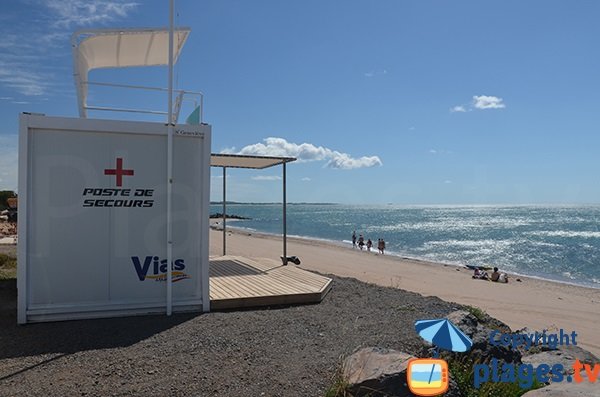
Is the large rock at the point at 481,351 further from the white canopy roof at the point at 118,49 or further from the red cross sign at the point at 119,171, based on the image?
the white canopy roof at the point at 118,49

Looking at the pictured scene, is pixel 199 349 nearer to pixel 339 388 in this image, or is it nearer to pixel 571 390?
pixel 339 388

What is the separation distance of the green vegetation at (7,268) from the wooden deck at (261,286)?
14.1ft

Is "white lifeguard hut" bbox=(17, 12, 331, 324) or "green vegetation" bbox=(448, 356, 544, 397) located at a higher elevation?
"white lifeguard hut" bbox=(17, 12, 331, 324)

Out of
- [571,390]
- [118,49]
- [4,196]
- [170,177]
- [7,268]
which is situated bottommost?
[571,390]

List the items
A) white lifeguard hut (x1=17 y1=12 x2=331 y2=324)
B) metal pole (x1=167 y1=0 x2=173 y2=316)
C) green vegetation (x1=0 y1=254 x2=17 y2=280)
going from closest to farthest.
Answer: white lifeguard hut (x1=17 y1=12 x2=331 y2=324)
metal pole (x1=167 y1=0 x2=173 y2=316)
green vegetation (x1=0 y1=254 x2=17 y2=280)

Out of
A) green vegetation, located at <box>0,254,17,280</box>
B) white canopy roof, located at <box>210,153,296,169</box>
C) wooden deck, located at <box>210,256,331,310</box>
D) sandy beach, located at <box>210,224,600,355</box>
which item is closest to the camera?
wooden deck, located at <box>210,256,331,310</box>

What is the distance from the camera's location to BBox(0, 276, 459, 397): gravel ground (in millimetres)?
4539

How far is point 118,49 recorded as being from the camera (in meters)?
8.65

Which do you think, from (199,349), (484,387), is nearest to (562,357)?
(484,387)

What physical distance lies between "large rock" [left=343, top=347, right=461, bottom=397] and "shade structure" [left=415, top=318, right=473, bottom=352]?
0.32 meters

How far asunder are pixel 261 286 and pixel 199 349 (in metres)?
3.21

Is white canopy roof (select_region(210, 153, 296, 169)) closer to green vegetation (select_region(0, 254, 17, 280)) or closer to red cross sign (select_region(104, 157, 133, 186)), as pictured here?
red cross sign (select_region(104, 157, 133, 186))

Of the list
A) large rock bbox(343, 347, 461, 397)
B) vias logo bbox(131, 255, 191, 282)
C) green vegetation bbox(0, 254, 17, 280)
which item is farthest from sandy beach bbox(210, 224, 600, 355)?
green vegetation bbox(0, 254, 17, 280)

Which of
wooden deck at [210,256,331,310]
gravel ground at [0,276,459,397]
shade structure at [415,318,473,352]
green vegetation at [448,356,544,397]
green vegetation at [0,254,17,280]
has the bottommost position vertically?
green vegetation at [448,356,544,397]
